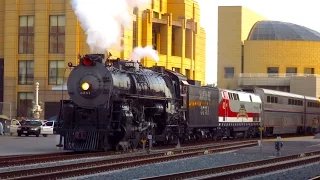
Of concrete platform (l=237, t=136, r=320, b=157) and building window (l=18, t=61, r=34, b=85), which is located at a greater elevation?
building window (l=18, t=61, r=34, b=85)

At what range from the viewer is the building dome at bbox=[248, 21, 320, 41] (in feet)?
443

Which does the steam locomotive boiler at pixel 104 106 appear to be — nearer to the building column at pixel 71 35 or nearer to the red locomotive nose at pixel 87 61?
the red locomotive nose at pixel 87 61

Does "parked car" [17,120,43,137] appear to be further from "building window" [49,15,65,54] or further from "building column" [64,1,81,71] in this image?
"building window" [49,15,65,54]

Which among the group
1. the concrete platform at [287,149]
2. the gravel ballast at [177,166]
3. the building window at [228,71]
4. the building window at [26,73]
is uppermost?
the building window at [228,71]

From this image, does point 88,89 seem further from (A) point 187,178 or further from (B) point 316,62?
(B) point 316,62

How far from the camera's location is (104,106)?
28312mm

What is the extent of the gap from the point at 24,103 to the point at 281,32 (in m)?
72.3

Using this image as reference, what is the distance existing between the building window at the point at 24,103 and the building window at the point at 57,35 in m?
6.37

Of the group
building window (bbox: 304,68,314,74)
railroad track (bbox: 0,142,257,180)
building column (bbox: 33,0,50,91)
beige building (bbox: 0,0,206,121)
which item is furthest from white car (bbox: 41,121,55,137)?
building window (bbox: 304,68,314,74)

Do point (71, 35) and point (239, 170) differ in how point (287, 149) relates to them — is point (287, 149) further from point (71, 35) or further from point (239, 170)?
point (71, 35)

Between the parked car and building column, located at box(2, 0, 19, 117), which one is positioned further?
building column, located at box(2, 0, 19, 117)

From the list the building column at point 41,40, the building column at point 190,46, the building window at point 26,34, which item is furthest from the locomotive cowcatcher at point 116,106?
the building column at point 190,46

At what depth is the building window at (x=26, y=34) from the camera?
262 feet

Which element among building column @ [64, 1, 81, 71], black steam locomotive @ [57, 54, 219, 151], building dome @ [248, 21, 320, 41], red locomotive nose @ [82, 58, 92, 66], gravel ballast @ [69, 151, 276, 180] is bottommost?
gravel ballast @ [69, 151, 276, 180]
